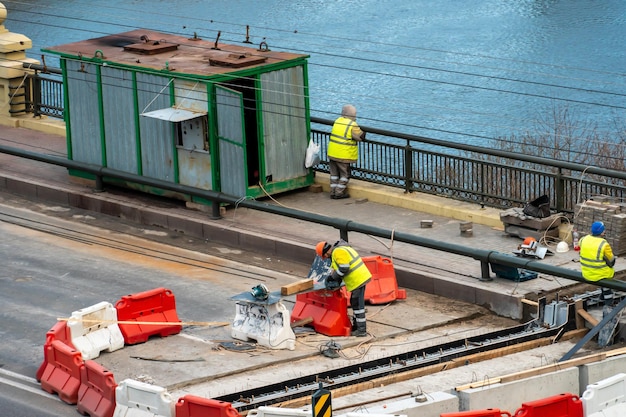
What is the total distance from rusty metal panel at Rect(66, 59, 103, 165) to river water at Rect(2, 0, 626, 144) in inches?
828

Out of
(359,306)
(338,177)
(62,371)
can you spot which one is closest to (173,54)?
(338,177)

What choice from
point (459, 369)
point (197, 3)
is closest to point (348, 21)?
point (197, 3)

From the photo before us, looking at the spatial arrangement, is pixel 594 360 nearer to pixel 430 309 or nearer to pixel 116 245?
pixel 430 309

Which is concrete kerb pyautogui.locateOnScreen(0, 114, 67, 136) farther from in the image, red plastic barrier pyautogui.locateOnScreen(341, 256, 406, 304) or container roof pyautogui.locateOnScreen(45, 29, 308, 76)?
red plastic barrier pyautogui.locateOnScreen(341, 256, 406, 304)

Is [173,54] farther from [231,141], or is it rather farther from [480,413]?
[480,413]

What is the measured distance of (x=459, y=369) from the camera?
624 inches

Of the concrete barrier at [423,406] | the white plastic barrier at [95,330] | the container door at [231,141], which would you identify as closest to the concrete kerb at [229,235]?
the container door at [231,141]

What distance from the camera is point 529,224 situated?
19.7m

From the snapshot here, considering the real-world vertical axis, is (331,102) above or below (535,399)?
below

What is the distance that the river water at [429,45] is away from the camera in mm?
46438

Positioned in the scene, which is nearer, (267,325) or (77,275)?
(267,325)

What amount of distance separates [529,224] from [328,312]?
405 centimetres

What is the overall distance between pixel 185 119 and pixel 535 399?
342 inches

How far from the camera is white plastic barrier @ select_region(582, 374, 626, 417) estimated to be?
1337cm
